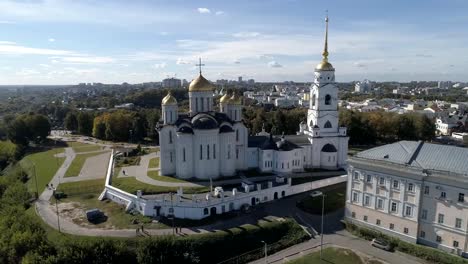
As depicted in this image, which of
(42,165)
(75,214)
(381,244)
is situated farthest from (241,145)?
(42,165)

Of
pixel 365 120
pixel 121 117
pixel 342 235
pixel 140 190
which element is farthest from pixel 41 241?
pixel 365 120

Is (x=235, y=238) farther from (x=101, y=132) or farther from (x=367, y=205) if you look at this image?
(x=101, y=132)

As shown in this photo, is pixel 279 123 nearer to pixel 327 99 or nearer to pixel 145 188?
pixel 327 99

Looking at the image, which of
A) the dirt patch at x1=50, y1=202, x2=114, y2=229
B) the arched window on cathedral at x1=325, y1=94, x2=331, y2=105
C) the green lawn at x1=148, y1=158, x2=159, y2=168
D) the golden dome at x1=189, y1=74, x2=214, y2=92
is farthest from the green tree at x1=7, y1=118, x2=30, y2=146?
the arched window on cathedral at x1=325, y1=94, x2=331, y2=105

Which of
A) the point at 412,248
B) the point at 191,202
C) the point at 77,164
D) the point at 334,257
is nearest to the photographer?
the point at 334,257

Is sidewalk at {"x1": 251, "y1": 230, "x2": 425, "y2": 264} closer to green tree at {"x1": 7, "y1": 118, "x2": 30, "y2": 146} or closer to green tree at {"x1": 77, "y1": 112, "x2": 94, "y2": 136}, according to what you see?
green tree at {"x1": 7, "y1": 118, "x2": 30, "y2": 146}

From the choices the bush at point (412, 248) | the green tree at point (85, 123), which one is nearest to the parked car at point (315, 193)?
the bush at point (412, 248)
